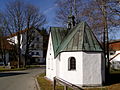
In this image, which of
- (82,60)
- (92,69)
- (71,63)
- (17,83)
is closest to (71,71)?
(71,63)

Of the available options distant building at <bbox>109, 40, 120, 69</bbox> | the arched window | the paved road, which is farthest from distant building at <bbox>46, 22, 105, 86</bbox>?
distant building at <bbox>109, 40, 120, 69</bbox>

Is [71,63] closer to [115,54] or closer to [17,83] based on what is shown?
[17,83]

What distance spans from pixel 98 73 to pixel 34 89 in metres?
5.37

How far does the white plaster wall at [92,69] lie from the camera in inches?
612

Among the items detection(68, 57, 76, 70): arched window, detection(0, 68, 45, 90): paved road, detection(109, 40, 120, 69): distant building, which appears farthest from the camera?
detection(109, 40, 120, 69): distant building

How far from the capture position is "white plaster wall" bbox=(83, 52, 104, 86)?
15.6 metres

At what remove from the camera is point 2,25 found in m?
40.6

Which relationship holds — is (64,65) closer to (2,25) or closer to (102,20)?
(102,20)

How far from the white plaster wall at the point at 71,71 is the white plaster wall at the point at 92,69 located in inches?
12.9

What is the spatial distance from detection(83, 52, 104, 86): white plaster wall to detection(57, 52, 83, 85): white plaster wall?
33 cm

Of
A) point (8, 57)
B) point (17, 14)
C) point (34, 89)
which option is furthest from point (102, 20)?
point (8, 57)

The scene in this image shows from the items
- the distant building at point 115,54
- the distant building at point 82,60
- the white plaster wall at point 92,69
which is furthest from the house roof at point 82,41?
the distant building at point 115,54

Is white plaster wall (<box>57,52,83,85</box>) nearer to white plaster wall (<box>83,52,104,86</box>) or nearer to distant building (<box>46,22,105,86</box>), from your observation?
distant building (<box>46,22,105,86</box>)

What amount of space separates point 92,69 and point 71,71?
1.76 m
